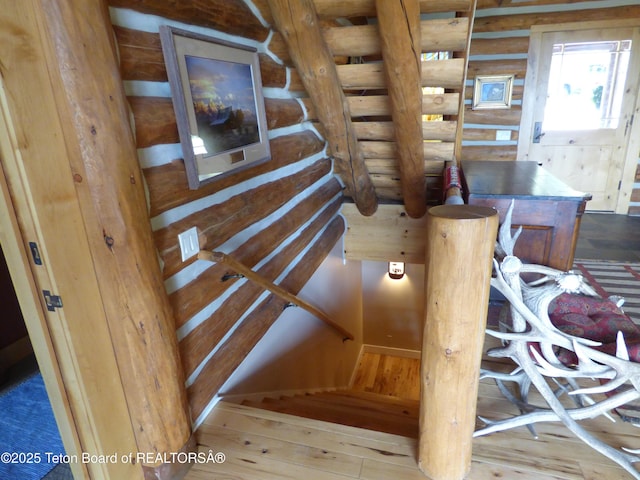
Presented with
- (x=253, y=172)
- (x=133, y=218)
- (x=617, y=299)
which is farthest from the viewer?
(x=253, y=172)

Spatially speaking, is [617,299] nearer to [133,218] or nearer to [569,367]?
[569,367]

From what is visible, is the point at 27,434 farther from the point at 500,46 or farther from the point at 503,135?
the point at 500,46

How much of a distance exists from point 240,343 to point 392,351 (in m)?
3.86

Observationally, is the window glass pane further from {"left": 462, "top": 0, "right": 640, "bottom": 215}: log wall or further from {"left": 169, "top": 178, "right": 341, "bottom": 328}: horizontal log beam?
{"left": 169, "top": 178, "right": 341, "bottom": 328}: horizontal log beam

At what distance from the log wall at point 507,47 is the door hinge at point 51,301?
5.00 m

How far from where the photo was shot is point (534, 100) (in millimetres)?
4891

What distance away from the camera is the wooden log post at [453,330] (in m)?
1.25

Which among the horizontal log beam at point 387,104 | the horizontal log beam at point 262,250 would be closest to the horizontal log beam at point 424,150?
the horizontal log beam at point 387,104

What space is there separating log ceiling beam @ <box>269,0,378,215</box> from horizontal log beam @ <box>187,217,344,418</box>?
32.2 inches

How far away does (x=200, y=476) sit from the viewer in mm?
1624

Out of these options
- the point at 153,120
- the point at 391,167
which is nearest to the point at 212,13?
the point at 153,120

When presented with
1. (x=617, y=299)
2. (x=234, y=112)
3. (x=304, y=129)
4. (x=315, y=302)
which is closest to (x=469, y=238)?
(x=617, y=299)

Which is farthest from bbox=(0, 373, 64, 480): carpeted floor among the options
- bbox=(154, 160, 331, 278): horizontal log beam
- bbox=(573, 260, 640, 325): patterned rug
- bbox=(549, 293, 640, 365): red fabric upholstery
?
bbox=(573, 260, 640, 325): patterned rug

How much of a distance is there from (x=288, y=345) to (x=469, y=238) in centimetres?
207
